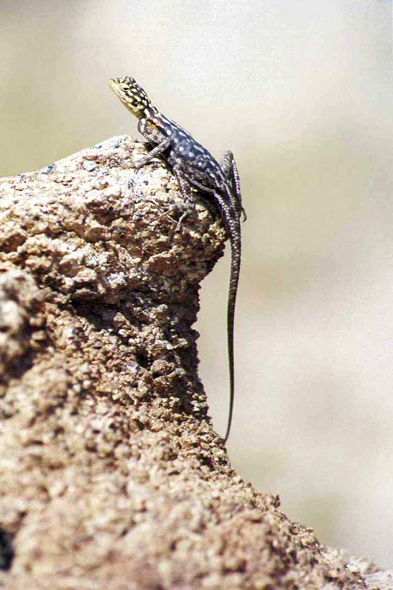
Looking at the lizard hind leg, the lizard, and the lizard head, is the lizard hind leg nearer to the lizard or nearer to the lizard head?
the lizard

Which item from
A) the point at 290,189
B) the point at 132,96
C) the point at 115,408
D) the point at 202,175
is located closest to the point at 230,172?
the point at 202,175

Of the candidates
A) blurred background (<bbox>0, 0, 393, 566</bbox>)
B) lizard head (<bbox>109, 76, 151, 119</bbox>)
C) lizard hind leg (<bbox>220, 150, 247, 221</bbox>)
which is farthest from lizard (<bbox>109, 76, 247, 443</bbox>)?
blurred background (<bbox>0, 0, 393, 566</bbox>)

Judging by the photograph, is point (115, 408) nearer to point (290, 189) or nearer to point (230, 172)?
point (230, 172)

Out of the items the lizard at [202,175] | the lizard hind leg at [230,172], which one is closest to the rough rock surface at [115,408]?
the lizard at [202,175]

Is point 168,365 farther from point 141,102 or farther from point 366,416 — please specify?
point 366,416

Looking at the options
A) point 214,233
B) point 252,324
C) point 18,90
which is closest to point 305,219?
point 252,324

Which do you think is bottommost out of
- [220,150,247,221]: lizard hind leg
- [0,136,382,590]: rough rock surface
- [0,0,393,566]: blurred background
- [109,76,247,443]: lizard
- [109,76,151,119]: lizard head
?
[0,136,382,590]: rough rock surface
